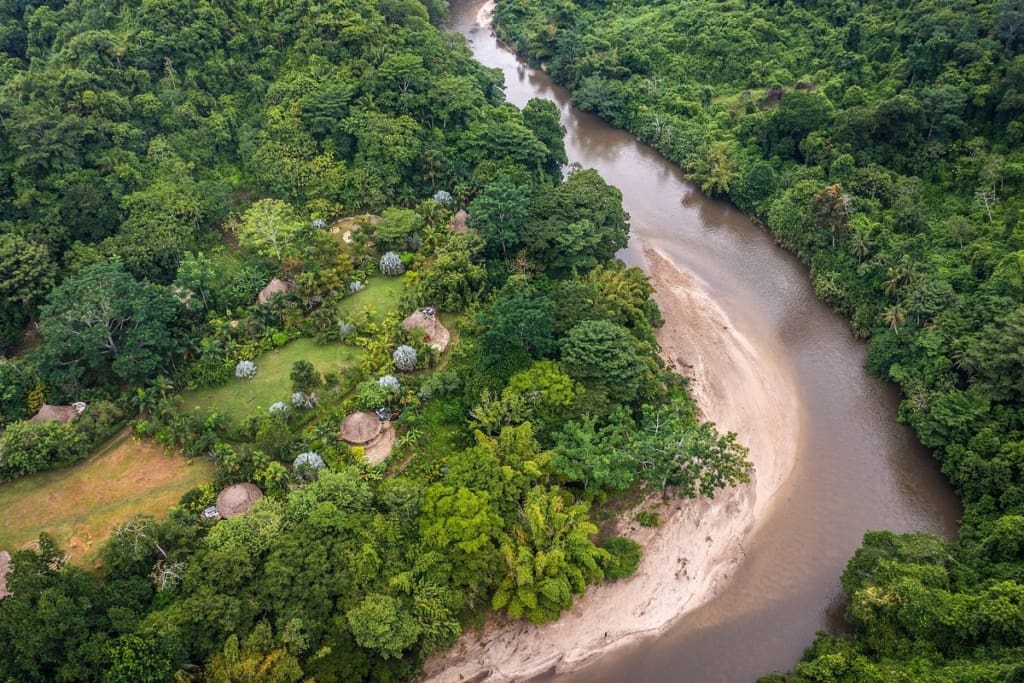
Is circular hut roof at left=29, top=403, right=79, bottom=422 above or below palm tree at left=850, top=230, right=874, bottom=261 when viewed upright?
below

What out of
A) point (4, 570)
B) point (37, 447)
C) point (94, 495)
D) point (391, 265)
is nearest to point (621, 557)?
point (391, 265)

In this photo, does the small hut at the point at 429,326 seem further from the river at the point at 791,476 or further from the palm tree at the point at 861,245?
the palm tree at the point at 861,245

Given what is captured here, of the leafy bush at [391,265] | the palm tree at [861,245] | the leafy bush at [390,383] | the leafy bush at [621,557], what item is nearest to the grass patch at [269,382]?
the leafy bush at [390,383]

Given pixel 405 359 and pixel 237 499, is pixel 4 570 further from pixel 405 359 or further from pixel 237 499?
pixel 405 359

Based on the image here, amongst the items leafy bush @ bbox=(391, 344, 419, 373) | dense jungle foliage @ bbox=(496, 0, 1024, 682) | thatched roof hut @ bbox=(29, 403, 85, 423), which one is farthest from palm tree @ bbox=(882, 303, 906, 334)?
thatched roof hut @ bbox=(29, 403, 85, 423)

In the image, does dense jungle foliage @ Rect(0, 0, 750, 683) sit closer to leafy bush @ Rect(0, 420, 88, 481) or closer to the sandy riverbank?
leafy bush @ Rect(0, 420, 88, 481)

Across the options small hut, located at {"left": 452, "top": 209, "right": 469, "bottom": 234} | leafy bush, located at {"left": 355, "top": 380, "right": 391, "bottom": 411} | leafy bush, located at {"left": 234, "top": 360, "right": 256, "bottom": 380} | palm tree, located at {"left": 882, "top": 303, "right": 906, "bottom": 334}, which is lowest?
leafy bush, located at {"left": 234, "top": 360, "right": 256, "bottom": 380}
